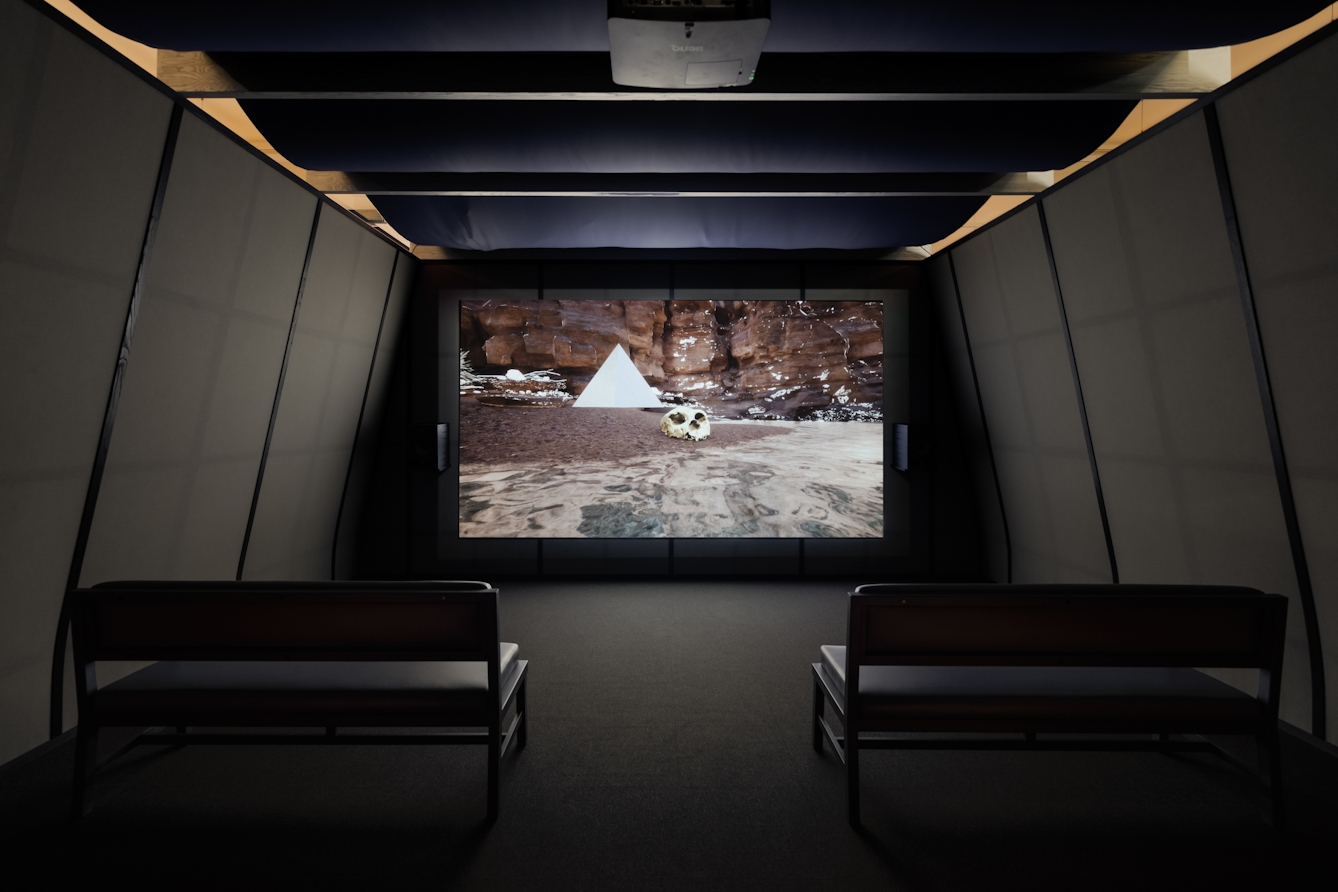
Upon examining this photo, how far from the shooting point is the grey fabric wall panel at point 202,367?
8.04 ft

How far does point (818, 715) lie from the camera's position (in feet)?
7.56

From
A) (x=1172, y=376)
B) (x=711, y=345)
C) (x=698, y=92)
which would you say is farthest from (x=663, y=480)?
(x=1172, y=376)

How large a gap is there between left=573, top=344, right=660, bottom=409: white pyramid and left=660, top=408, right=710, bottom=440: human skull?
182 mm

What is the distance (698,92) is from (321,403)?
3.14 metres

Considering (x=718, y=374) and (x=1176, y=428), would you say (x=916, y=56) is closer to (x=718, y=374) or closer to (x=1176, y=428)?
(x=1176, y=428)

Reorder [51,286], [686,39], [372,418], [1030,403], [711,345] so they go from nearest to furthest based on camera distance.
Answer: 1. [686,39]
2. [51,286]
3. [1030,403]
4. [372,418]
5. [711,345]

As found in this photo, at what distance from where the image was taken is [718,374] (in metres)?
5.21

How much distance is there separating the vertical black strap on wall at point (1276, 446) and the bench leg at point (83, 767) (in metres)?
4.36

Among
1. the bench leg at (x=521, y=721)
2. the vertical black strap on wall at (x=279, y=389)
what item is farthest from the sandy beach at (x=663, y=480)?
the bench leg at (x=521, y=721)

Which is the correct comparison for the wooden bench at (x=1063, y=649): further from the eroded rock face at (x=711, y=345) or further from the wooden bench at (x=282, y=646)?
the eroded rock face at (x=711, y=345)

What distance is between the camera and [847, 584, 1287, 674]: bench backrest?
1771 mm

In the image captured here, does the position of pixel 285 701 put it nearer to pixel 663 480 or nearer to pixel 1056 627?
pixel 1056 627

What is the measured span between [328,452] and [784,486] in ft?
11.8

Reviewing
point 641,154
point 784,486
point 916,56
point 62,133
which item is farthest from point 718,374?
point 62,133
